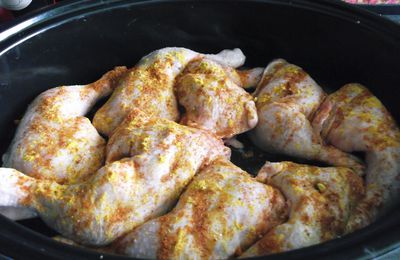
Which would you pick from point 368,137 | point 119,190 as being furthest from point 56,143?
point 368,137

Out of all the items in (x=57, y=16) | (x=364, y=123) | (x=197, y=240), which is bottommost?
(x=197, y=240)

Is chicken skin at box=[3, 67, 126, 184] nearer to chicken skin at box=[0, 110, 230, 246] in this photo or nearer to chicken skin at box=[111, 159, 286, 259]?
chicken skin at box=[0, 110, 230, 246]

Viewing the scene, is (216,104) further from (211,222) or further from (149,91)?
(211,222)

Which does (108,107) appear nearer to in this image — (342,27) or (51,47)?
(51,47)

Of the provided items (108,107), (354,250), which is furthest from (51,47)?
(354,250)

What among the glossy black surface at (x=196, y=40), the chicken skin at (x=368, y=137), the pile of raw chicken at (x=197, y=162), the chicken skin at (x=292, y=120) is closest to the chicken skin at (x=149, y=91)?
the pile of raw chicken at (x=197, y=162)

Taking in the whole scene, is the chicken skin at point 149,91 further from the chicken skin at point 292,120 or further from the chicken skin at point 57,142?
the chicken skin at point 292,120
